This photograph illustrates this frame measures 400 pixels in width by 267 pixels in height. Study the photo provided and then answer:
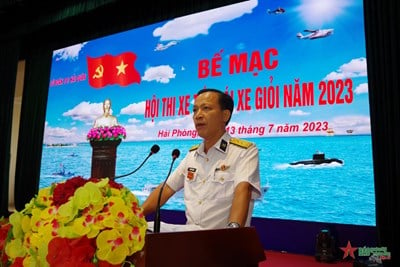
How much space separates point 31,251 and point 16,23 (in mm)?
5146

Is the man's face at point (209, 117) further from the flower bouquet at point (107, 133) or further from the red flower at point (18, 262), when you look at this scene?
the flower bouquet at point (107, 133)

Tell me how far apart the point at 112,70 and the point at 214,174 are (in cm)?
235

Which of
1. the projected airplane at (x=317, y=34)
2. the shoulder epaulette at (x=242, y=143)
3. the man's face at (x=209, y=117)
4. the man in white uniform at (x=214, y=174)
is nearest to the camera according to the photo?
the man in white uniform at (x=214, y=174)

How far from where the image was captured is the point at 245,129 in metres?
2.97

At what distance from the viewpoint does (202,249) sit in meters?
0.59

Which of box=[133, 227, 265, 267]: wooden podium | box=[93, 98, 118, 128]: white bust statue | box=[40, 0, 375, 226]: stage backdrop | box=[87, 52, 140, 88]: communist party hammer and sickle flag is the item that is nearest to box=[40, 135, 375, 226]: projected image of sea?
box=[40, 0, 375, 226]: stage backdrop

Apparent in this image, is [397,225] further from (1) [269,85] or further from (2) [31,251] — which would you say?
(2) [31,251]

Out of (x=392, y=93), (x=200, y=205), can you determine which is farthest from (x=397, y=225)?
(x=200, y=205)

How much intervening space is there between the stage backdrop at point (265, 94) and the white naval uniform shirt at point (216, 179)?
962mm

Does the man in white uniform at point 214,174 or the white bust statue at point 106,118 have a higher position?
the white bust statue at point 106,118

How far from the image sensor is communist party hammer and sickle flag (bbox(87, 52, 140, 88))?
3.71 meters

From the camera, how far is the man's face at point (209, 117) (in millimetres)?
2000

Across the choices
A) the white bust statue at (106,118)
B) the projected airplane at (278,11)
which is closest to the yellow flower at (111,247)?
the projected airplane at (278,11)

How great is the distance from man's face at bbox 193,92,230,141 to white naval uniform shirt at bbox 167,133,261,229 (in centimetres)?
8
